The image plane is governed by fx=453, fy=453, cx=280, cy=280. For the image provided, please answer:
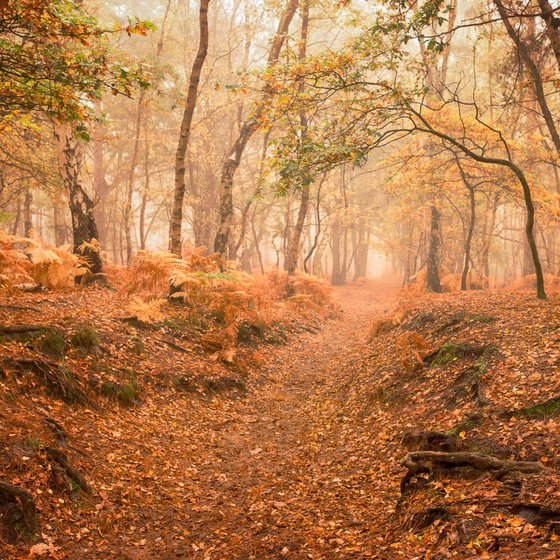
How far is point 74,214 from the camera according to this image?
11.2m

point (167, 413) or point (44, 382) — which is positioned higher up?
point (44, 382)

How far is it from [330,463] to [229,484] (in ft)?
4.72

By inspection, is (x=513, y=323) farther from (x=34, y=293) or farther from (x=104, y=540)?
(x=34, y=293)

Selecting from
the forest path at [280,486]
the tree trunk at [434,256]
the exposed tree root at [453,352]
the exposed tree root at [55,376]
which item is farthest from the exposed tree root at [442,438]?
the tree trunk at [434,256]

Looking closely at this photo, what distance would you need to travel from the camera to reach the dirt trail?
14.4 ft

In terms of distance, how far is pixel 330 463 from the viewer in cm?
627

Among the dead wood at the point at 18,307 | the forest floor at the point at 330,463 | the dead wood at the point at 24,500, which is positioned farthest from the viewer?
the dead wood at the point at 18,307

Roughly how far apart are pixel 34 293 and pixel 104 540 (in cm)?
634

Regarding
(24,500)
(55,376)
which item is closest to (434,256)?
(55,376)

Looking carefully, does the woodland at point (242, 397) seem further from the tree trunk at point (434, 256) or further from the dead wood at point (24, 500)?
the tree trunk at point (434, 256)

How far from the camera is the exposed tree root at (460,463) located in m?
4.35

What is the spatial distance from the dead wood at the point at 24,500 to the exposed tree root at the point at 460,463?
3.64 m

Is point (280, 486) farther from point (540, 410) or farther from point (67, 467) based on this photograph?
point (540, 410)

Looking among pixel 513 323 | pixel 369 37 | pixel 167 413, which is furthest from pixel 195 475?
pixel 369 37
